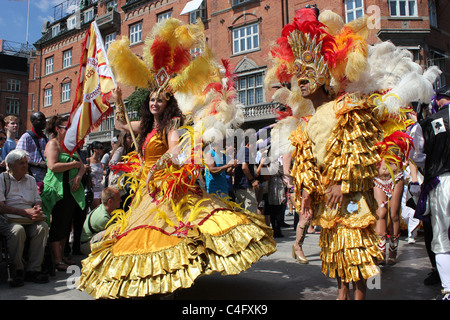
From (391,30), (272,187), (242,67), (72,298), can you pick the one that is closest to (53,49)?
(242,67)

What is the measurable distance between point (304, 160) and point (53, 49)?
39.3 metres

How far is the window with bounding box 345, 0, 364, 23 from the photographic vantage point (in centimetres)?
1978

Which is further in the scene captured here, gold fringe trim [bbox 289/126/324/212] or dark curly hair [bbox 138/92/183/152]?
dark curly hair [bbox 138/92/183/152]

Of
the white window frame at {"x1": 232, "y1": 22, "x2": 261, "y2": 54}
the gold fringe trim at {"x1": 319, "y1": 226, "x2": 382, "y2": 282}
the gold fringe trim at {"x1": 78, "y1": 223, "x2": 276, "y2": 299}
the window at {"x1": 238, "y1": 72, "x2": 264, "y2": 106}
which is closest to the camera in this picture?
the gold fringe trim at {"x1": 319, "y1": 226, "x2": 382, "y2": 282}

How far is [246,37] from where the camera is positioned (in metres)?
23.6

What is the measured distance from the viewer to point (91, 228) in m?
5.06

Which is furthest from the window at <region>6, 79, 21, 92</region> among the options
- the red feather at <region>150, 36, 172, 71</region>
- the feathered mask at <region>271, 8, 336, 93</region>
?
the feathered mask at <region>271, 8, 336, 93</region>

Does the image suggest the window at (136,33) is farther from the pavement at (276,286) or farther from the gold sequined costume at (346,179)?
the gold sequined costume at (346,179)

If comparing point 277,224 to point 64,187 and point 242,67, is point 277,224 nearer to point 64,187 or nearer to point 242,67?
point 64,187

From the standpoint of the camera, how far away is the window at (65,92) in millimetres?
34519

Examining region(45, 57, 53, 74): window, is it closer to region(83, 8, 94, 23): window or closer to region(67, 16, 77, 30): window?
region(67, 16, 77, 30): window

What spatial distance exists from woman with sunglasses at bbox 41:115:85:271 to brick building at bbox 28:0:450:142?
295 inches

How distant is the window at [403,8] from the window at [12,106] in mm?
42667

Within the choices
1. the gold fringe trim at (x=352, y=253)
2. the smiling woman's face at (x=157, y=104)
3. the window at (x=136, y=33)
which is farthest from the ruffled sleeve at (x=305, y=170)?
the window at (x=136, y=33)
